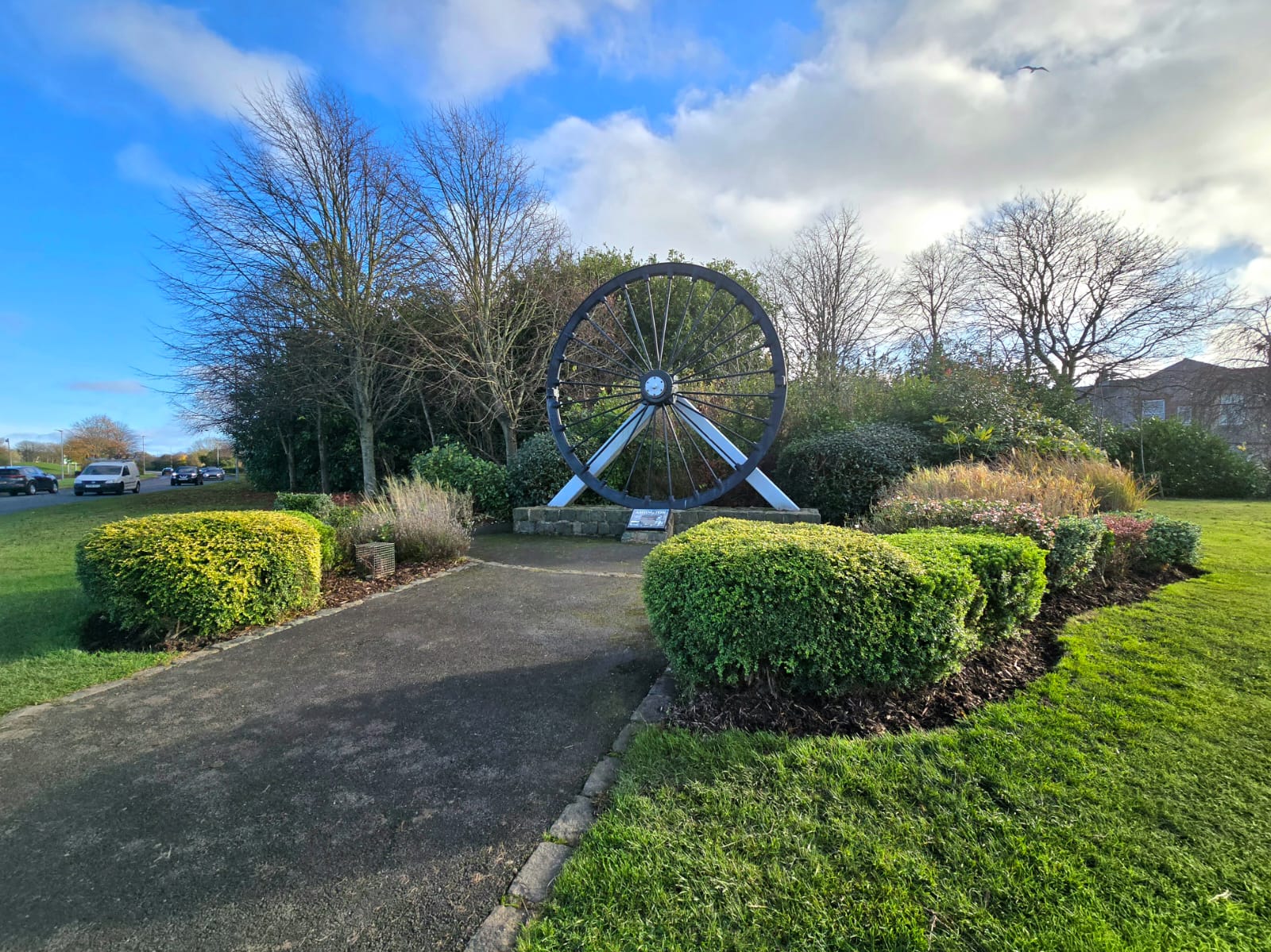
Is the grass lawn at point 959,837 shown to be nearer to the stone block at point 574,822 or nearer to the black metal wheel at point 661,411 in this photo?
the stone block at point 574,822

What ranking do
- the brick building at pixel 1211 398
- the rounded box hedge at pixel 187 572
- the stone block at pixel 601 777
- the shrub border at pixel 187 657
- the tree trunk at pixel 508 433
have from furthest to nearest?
the brick building at pixel 1211 398 → the tree trunk at pixel 508 433 → the rounded box hedge at pixel 187 572 → the shrub border at pixel 187 657 → the stone block at pixel 601 777

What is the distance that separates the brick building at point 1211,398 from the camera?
1686cm

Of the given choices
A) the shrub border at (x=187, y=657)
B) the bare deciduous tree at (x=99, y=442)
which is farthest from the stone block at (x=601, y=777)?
the bare deciduous tree at (x=99, y=442)

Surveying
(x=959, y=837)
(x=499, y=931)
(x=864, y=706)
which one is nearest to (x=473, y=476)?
(x=864, y=706)

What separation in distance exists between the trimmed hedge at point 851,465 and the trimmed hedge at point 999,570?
16.0 ft

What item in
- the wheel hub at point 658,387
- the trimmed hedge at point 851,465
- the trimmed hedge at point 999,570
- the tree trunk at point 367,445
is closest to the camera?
the trimmed hedge at point 999,570

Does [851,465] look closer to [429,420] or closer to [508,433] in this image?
[508,433]

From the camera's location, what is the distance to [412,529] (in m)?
6.69

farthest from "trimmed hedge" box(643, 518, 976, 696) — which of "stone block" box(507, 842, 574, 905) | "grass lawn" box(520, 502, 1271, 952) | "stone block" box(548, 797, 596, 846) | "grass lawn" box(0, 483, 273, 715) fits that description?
"grass lawn" box(0, 483, 273, 715)

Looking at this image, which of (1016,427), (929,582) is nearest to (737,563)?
(929,582)

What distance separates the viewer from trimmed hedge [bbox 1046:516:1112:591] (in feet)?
14.6

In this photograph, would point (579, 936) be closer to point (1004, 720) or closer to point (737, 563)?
point (737, 563)

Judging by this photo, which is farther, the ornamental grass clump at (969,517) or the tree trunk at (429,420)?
the tree trunk at (429,420)

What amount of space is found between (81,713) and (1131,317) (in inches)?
1037
